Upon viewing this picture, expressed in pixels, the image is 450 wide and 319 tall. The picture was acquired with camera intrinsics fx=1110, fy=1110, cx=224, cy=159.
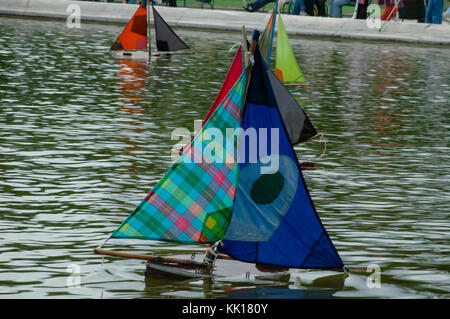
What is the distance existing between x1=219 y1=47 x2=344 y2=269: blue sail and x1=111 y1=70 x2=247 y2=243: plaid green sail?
216 mm

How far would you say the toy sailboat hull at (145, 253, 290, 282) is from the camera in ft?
32.4

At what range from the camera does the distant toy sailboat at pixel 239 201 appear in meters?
9.63

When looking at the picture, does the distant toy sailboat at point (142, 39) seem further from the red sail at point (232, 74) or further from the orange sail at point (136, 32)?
the red sail at point (232, 74)

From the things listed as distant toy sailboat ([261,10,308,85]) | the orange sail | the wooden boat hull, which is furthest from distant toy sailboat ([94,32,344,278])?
the wooden boat hull

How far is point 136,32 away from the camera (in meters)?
29.5

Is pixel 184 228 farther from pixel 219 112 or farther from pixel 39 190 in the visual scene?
pixel 39 190

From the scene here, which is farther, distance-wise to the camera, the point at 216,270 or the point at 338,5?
the point at 338,5

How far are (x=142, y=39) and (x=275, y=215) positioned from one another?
2026cm

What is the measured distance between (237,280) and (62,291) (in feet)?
5.18

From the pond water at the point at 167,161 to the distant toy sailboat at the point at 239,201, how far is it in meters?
0.28

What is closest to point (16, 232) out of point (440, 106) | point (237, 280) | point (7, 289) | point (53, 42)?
point (7, 289)

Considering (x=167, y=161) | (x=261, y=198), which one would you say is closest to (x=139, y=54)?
(x=167, y=161)

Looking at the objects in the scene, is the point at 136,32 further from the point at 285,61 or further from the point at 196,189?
the point at 196,189

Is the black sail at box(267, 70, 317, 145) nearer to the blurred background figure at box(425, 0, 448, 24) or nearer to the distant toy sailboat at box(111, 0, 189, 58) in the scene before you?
the distant toy sailboat at box(111, 0, 189, 58)
